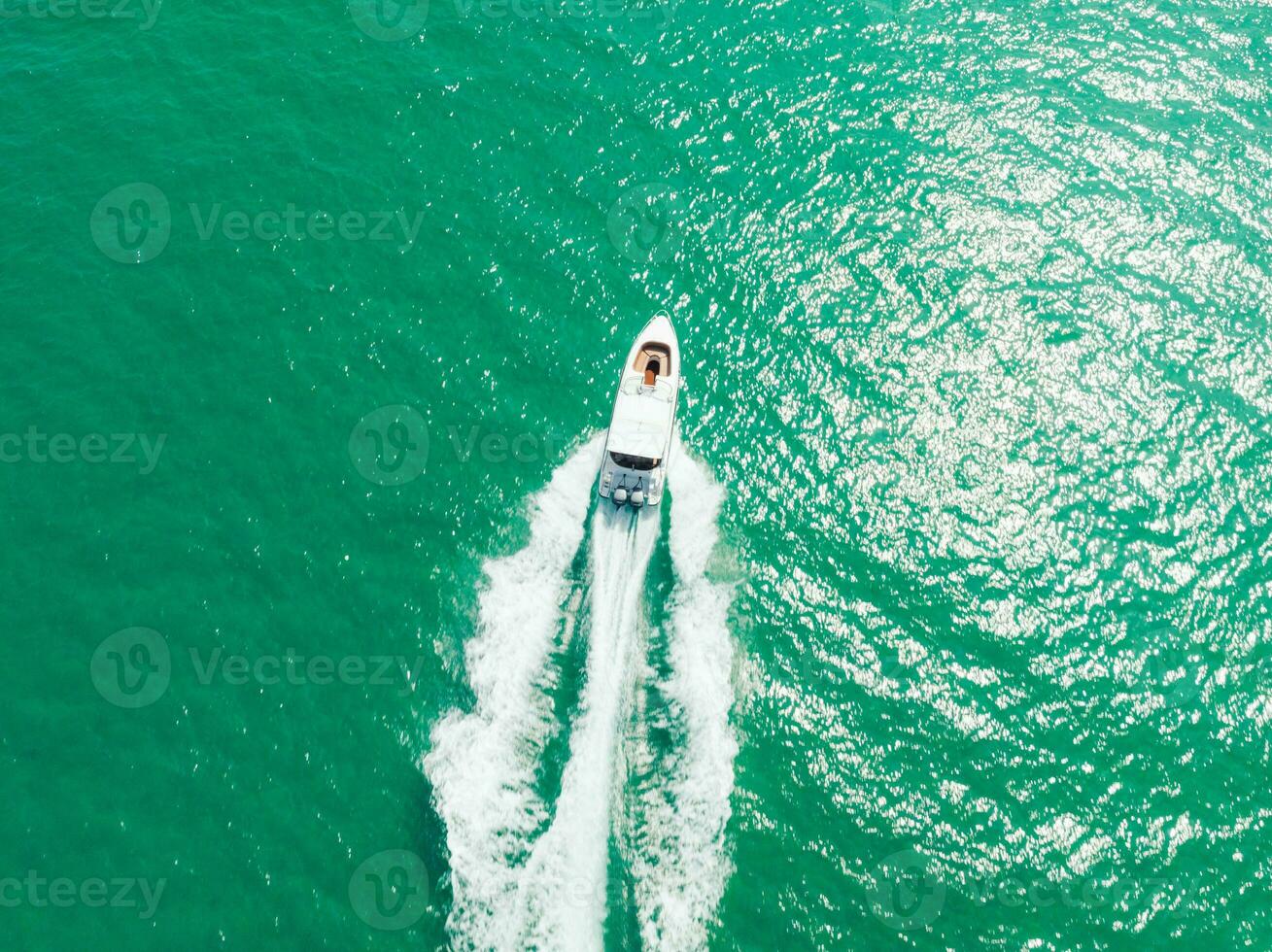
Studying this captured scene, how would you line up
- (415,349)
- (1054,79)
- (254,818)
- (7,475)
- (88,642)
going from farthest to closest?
(1054,79)
(415,349)
(7,475)
(88,642)
(254,818)

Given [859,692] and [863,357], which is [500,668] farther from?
[863,357]

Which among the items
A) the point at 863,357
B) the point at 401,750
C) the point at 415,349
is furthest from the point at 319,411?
the point at 863,357

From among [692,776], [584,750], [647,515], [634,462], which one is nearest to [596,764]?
[584,750]

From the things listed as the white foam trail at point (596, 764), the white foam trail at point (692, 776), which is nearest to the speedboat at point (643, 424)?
the white foam trail at point (596, 764)

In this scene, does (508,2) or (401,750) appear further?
(508,2)

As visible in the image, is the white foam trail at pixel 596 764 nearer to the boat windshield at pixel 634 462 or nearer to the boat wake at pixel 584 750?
the boat wake at pixel 584 750

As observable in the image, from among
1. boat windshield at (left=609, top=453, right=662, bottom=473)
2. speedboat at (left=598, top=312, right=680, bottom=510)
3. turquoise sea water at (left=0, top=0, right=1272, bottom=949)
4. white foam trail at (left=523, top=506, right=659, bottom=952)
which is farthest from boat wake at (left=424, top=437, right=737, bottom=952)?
boat windshield at (left=609, top=453, right=662, bottom=473)

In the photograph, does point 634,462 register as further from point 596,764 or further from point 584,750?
point 596,764
